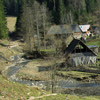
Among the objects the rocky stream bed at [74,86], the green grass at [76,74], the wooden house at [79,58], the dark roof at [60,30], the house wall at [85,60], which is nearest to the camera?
the rocky stream bed at [74,86]

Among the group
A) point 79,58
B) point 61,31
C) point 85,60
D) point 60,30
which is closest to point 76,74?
point 79,58

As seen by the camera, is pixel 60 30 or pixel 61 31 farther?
pixel 60 30

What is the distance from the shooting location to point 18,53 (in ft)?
147

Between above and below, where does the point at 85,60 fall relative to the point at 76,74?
above

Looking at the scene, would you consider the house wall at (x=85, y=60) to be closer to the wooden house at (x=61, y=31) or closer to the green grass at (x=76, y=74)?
the green grass at (x=76, y=74)

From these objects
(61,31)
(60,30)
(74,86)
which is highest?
(60,30)

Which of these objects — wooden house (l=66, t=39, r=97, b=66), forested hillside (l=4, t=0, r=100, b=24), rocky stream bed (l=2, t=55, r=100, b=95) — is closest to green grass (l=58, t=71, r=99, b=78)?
rocky stream bed (l=2, t=55, r=100, b=95)

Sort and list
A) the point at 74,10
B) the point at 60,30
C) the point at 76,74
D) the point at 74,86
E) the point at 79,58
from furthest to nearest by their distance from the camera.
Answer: the point at 74,10 → the point at 60,30 → the point at 79,58 → the point at 76,74 → the point at 74,86


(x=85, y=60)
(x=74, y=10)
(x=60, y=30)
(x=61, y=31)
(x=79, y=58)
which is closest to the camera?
(x=79, y=58)

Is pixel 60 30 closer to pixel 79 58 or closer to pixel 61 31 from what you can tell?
pixel 61 31

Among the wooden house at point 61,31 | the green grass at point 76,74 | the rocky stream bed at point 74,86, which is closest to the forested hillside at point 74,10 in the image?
the wooden house at point 61,31

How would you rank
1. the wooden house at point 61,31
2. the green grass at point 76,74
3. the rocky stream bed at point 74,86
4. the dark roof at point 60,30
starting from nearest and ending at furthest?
1. the rocky stream bed at point 74,86
2. the green grass at point 76,74
3. the wooden house at point 61,31
4. the dark roof at point 60,30

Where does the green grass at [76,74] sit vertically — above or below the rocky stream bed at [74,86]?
above

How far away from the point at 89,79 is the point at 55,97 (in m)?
11.1
